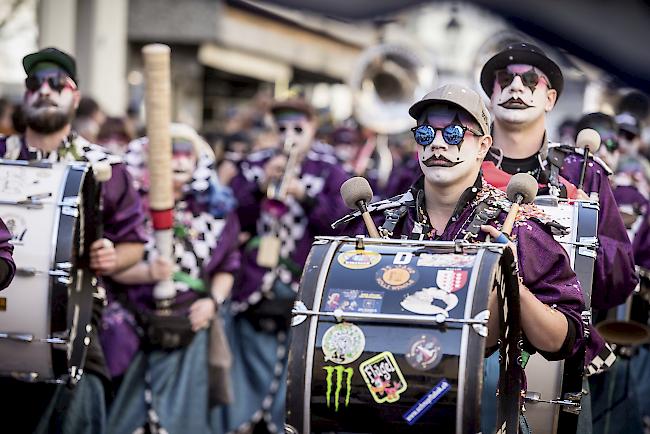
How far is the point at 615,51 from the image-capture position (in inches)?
589

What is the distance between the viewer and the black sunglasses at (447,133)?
16.0ft

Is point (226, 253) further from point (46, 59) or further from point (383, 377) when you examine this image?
point (383, 377)

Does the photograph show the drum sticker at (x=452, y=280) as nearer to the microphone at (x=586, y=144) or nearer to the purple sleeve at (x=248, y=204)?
the microphone at (x=586, y=144)

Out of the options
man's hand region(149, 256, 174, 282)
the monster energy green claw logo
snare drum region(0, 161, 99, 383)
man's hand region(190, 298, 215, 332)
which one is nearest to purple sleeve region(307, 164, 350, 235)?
man's hand region(190, 298, 215, 332)

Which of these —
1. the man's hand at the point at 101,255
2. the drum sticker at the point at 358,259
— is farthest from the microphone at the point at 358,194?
the man's hand at the point at 101,255

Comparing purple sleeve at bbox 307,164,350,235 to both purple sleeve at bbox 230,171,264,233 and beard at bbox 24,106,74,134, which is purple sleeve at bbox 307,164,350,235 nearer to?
purple sleeve at bbox 230,171,264,233

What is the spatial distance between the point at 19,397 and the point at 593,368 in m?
2.70

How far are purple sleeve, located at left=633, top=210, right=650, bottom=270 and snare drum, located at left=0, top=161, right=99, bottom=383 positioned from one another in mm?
3682

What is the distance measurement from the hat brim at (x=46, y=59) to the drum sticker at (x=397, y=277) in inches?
113

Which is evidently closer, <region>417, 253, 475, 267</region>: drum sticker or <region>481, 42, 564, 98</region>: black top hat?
<region>417, 253, 475, 267</region>: drum sticker

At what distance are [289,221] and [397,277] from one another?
5442 millimetres

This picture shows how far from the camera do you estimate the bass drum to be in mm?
4176

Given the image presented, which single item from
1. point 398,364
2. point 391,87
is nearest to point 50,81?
point 398,364

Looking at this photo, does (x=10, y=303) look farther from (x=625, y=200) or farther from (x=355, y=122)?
(x=355, y=122)
